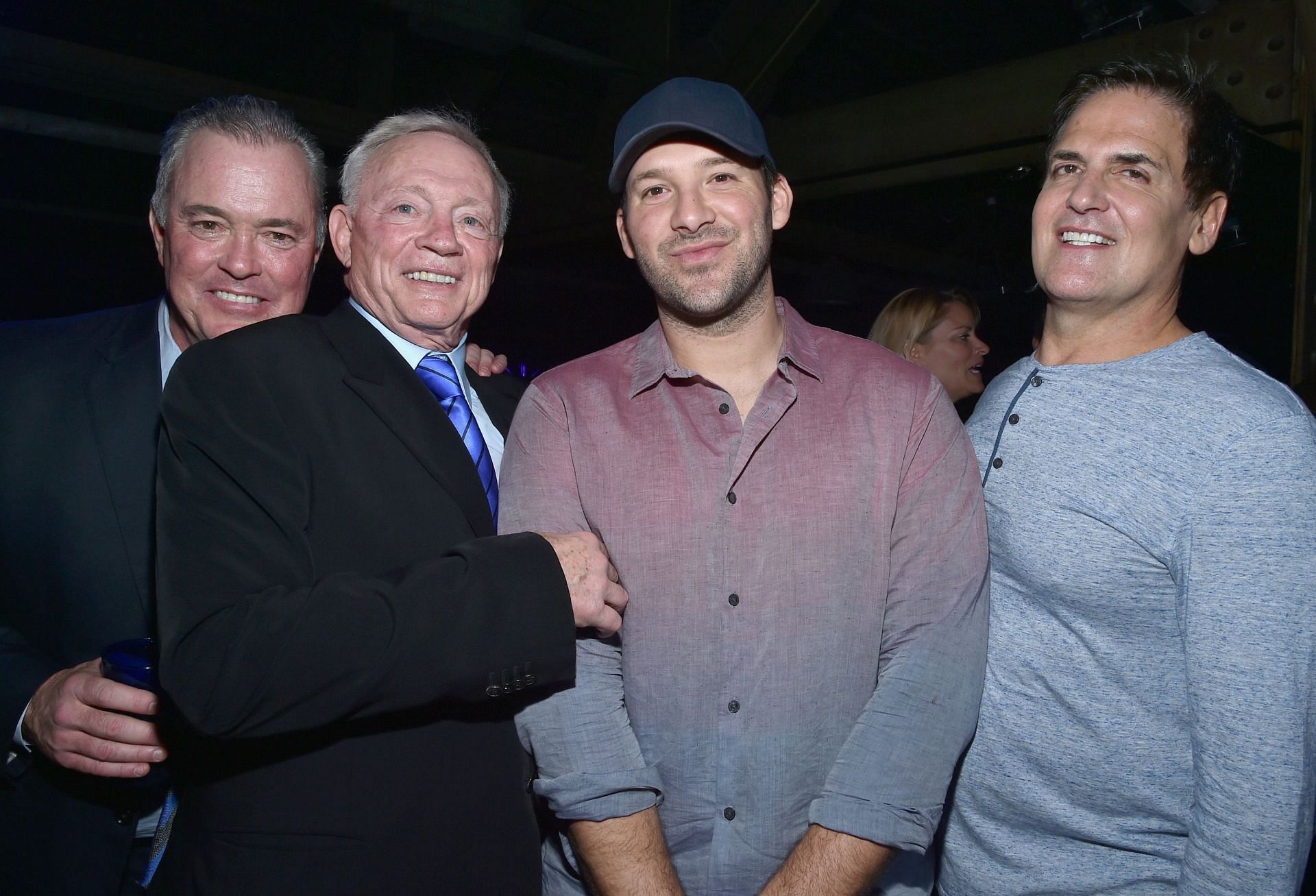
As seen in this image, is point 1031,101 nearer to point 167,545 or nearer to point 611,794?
point 611,794

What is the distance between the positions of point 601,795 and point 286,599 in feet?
1.93

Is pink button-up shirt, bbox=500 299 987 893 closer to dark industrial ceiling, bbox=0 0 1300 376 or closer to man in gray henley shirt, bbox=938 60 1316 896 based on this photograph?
man in gray henley shirt, bbox=938 60 1316 896

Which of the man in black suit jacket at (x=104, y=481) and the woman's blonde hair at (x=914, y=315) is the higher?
the woman's blonde hair at (x=914, y=315)

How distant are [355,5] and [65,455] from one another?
274cm

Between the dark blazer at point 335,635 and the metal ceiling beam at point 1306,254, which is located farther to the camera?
the metal ceiling beam at point 1306,254

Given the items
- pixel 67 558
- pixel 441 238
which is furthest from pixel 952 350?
pixel 67 558

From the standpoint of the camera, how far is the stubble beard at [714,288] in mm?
1571

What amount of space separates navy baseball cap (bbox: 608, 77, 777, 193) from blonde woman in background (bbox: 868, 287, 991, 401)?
272 centimetres

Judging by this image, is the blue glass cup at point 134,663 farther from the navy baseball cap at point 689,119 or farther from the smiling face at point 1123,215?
the smiling face at point 1123,215

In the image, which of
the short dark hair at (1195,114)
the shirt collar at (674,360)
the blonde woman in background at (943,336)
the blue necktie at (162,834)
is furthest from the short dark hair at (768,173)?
the blonde woman in background at (943,336)

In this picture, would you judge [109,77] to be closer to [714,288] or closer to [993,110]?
[714,288]

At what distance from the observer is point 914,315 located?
4.26 meters

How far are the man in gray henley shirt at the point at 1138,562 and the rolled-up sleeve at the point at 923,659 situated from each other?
15 cm

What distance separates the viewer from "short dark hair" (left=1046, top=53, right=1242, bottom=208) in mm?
1578
